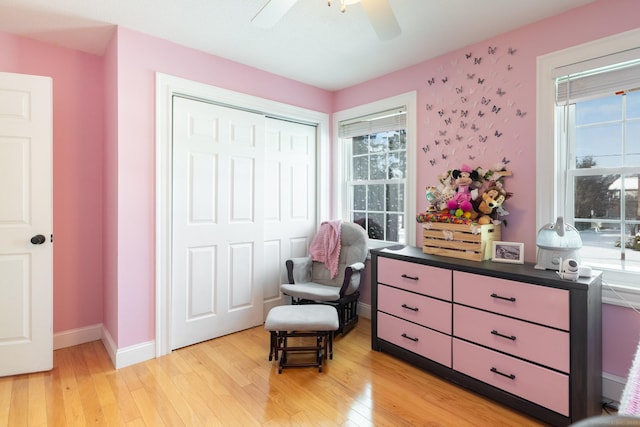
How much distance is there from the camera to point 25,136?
2.23 m

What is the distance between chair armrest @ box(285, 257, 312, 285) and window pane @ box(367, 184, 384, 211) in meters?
0.88

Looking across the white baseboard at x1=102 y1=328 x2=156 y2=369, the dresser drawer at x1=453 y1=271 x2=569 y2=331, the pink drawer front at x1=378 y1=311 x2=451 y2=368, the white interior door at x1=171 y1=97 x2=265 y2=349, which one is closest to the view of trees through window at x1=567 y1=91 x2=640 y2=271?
the dresser drawer at x1=453 y1=271 x2=569 y2=331

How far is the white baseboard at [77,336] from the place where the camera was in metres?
2.68

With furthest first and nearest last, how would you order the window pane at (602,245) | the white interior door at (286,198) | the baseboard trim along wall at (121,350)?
the white interior door at (286,198)
the window pane at (602,245)
the baseboard trim along wall at (121,350)

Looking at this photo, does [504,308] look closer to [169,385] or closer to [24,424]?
[169,385]

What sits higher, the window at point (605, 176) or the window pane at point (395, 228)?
the window at point (605, 176)

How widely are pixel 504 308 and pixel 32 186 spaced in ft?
10.4

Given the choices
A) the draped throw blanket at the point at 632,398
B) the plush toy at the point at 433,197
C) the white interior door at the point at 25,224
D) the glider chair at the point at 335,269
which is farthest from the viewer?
the glider chair at the point at 335,269

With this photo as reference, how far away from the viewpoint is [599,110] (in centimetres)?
211

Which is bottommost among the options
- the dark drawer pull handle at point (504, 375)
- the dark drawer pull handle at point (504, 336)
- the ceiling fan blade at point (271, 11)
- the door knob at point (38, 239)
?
the dark drawer pull handle at point (504, 375)

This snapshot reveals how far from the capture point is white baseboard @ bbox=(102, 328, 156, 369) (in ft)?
7.80

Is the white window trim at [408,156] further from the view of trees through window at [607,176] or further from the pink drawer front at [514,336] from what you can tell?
the view of trees through window at [607,176]

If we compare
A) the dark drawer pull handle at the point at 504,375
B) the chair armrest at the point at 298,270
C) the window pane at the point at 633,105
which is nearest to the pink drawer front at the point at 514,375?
the dark drawer pull handle at the point at 504,375

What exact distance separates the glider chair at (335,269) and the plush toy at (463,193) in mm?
970
